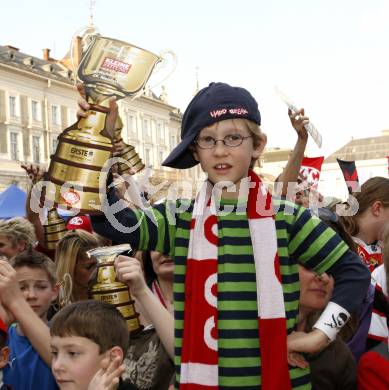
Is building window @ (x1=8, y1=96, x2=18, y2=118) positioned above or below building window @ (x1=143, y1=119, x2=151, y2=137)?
above

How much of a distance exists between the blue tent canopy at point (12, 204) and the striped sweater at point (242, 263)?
17.2 feet

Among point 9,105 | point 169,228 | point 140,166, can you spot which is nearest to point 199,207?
point 169,228

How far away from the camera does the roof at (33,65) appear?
1651 inches

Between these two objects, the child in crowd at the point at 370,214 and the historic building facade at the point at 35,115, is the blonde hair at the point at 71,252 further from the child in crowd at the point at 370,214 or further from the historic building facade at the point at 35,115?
the historic building facade at the point at 35,115

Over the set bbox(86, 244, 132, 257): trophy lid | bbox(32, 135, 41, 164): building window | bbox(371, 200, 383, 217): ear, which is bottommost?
bbox(86, 244, 132, 257): trophy lid

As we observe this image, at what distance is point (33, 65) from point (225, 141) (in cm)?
4425

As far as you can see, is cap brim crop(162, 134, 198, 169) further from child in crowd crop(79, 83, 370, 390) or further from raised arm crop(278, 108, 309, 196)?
raised arm crop(278, 108, 309, 196)

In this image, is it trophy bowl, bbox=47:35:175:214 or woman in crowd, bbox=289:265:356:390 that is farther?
woman in crowd, bbox=289:265:356:390

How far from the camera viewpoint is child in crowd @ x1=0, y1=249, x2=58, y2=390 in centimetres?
269

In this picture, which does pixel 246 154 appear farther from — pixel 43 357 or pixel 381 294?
pixel 43 357

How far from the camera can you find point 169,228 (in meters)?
2.38

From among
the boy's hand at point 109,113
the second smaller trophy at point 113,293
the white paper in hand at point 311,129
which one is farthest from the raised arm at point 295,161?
the boy's hand at point 109,113

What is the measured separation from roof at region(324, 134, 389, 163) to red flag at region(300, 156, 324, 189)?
66102 mm

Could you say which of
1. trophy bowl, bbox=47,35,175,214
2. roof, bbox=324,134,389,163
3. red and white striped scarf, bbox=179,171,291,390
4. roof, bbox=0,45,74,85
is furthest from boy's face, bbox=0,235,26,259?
roof, bbox=324,134,389,163
